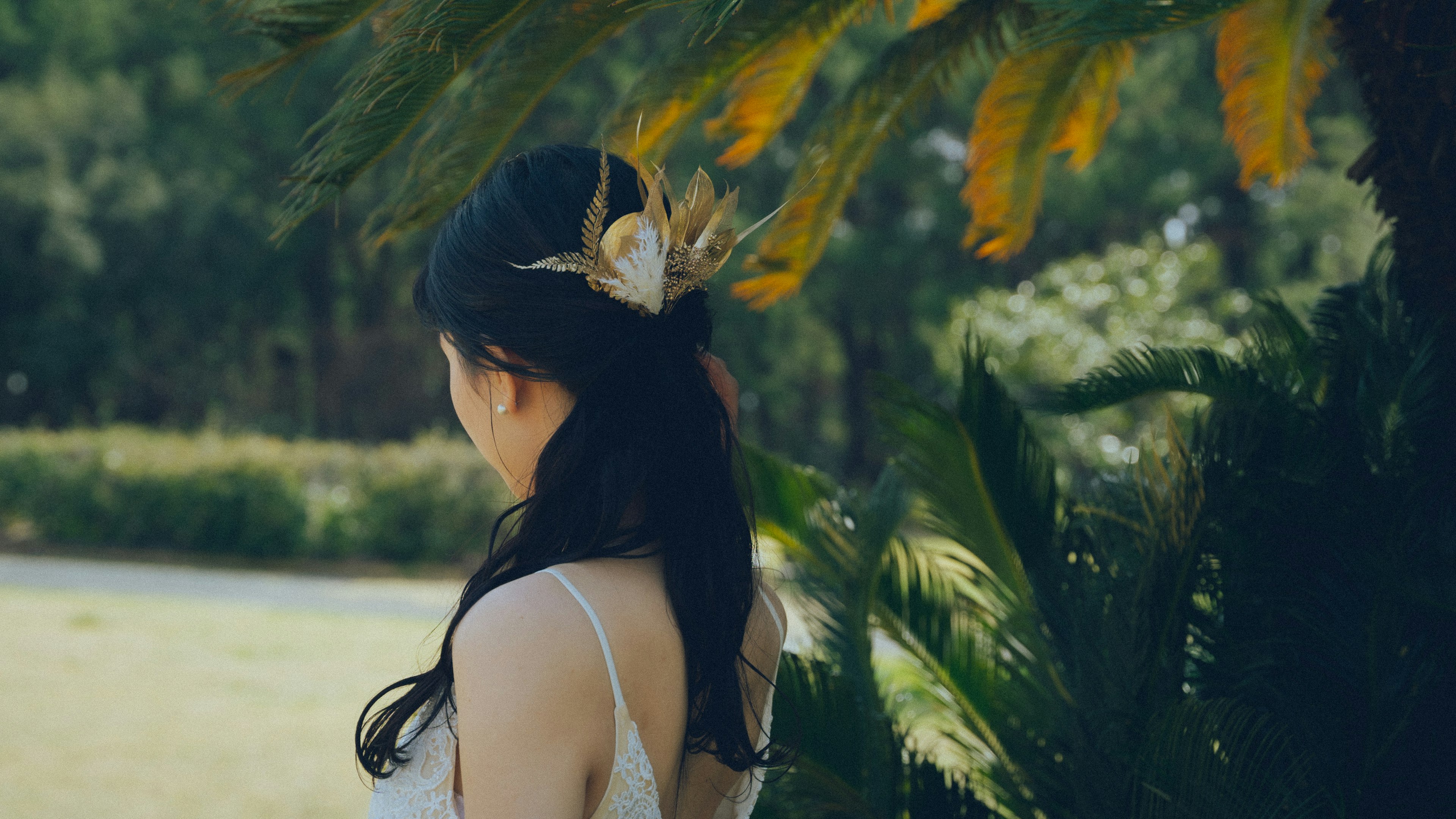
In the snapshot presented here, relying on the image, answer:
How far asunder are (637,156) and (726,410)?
1.30ft

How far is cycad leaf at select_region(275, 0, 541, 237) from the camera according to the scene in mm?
2170

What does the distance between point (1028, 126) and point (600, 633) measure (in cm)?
309

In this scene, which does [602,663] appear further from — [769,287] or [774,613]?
[769,287]

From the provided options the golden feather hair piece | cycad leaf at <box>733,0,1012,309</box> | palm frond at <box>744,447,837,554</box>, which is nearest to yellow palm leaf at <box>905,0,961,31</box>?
cycad leaf at <box>733,0,1012,309</box>

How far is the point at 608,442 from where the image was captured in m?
1.43

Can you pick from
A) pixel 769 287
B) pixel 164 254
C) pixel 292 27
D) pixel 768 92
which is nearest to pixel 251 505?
pixel 769 287

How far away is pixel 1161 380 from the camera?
2615mm

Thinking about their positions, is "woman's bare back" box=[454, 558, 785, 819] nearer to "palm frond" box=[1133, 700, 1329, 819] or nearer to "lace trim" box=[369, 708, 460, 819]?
"lace trim" box=[369, 708, 460, 819]

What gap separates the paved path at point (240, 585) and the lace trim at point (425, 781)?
349 inches

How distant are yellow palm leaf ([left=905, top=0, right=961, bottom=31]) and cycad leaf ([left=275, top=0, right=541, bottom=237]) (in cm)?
146

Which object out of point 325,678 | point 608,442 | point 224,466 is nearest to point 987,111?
point 608,442

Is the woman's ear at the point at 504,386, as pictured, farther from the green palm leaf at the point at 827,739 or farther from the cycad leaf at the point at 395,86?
the green palm leaf at the point at 827,739

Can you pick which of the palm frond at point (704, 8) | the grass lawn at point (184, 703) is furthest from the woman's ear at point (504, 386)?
the grass lawn at point (184, 703)

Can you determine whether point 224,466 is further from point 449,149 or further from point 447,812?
point 447,812
